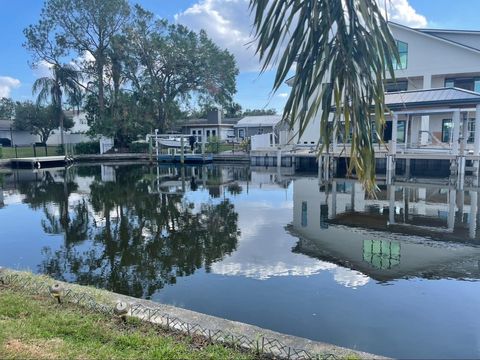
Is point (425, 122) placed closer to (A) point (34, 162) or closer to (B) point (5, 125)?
(A) point (34, 162)

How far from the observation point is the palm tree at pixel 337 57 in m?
2.23

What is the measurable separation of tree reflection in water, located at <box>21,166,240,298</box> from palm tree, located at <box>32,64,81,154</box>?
22.3m

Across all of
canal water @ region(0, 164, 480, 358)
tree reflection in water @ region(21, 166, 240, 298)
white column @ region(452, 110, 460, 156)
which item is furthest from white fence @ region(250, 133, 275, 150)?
tree reflection in water @ region(21, 166, 240, 298)

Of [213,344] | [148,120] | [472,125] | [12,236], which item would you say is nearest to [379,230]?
[213,344]

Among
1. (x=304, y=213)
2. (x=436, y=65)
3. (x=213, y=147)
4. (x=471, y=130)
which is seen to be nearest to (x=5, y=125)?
(x=213, y=147)

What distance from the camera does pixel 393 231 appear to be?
8.93 metres

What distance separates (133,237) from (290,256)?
350cm

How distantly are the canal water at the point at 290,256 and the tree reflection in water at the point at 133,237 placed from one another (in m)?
0.03

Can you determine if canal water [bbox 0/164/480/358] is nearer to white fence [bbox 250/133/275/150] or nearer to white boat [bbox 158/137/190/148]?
white fence [bbox 250/133/275/150]

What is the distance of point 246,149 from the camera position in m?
31.8

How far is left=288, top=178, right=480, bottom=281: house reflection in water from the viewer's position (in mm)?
6594

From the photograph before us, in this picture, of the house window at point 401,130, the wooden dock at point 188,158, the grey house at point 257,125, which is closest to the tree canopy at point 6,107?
the grey house at point 257,125

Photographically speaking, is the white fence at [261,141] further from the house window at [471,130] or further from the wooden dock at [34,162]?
the wooden dock at [34,162]

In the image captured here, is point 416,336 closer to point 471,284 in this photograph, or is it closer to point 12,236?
point 471,284
